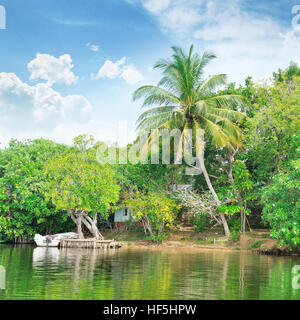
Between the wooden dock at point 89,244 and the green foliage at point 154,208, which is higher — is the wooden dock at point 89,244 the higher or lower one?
the lower one

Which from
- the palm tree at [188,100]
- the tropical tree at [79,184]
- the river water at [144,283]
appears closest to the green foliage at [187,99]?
the palm tree at [188,100]

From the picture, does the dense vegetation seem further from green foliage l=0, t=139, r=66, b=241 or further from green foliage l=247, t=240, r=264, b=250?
green foliage l=247, t=240, r=264, b=250

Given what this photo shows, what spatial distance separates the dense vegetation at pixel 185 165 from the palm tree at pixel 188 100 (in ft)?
0.20

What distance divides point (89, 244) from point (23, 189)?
587 centimetres

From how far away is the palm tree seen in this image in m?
21.7

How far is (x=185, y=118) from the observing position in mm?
22078

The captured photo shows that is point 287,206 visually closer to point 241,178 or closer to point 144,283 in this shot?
point 241,178

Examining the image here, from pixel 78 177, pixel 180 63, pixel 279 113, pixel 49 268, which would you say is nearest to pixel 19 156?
pixel 78 177

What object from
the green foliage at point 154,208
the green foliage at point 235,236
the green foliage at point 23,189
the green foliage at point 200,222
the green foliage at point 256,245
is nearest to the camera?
the green foliage at point 256,245

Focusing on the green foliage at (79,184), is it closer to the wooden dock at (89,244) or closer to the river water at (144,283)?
the wooden dock at (89,244)

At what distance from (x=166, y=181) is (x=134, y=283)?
675 inches

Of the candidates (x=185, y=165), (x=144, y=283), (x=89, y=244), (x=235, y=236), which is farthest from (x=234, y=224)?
(x=144, y=283)

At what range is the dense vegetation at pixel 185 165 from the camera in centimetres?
2092
